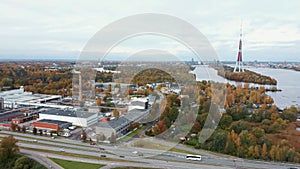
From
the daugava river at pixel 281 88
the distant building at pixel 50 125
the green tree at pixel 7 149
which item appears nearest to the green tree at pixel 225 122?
the daugava river at pixel 281 88

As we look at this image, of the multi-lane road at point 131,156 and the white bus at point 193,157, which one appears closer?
the multi-lane road at point 131,156

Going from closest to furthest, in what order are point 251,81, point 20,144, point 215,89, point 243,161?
point 243,161 → point 20,144 → point 215,89 → point 251,81

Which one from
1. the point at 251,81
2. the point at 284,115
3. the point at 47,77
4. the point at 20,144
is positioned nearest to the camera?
the point at 20,144

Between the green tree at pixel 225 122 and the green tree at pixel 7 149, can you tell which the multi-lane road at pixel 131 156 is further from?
the green tree at pixel 225 122

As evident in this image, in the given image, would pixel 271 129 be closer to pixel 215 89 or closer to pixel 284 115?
pixel 284 115

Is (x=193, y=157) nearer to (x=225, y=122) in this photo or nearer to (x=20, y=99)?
(x=225, y=122)

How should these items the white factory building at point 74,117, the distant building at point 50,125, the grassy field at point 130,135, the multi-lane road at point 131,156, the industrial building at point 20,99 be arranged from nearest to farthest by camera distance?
the multi-lane road at point 131,156, the grassy field at point 130,135, the distant building at point 50,125, the white factory building at point 74,117, the industrial building at point 20,99

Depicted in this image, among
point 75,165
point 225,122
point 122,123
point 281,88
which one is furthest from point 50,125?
point 281,88

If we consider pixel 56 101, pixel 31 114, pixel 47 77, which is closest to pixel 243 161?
pixel 31 114
